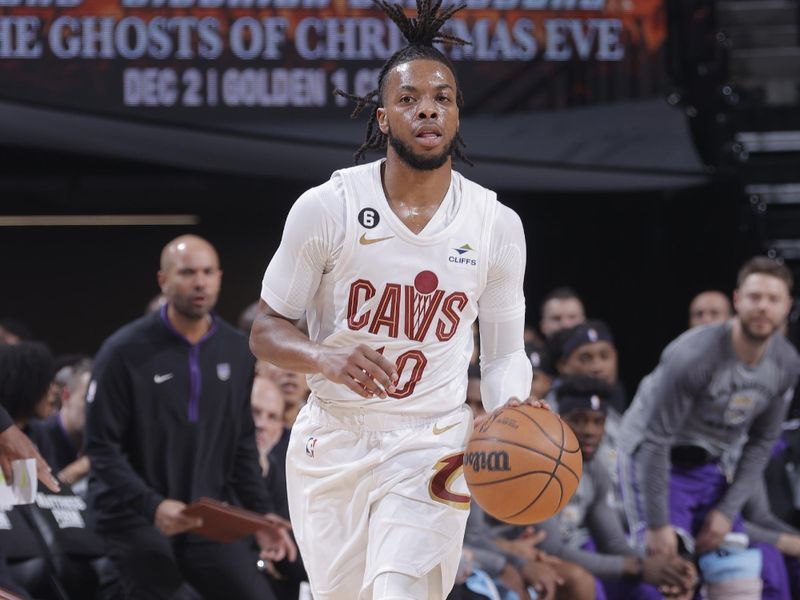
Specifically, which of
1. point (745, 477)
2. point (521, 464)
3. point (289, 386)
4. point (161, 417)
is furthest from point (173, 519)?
point (745, 477)

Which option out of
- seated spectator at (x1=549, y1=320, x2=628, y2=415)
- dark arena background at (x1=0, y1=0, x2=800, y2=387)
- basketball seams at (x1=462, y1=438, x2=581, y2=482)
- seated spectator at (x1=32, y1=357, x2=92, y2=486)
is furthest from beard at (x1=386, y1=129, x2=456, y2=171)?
dark arena background at (x1=0, y1=0, x2=800, y2=387)

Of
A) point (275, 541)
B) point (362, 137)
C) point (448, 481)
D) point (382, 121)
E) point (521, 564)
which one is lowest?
point (521, 564)

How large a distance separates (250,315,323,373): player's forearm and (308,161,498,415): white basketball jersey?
0.49 feet

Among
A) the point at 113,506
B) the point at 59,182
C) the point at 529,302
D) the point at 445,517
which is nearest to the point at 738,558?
the point at 113,506

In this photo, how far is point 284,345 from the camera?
3553 mm

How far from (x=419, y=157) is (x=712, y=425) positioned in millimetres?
3508

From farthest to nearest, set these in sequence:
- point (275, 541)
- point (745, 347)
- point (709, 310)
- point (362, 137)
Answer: point (362, 137) → point (709, 310) → point (745, 347) → point (275, 541)

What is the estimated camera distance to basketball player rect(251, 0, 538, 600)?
3611 millimetres

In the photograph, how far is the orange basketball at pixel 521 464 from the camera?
3430 millimetres

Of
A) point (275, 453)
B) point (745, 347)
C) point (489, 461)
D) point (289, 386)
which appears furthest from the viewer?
point (289, 386)

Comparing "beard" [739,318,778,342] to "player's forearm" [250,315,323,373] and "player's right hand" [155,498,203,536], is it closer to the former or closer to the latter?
"player's right hand" [155,498,203,536]

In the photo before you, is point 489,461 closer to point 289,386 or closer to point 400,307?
point 400,307

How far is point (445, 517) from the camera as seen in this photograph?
11.9 feet

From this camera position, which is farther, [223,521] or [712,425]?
[712,425]
